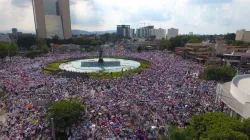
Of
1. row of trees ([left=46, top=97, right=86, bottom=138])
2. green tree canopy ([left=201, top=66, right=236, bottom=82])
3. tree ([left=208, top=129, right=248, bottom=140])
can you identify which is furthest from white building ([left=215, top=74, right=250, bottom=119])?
row of trees ([left=46, top=97, right=86, bottom=138])

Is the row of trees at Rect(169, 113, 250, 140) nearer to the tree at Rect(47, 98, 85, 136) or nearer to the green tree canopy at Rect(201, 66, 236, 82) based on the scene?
the tree at Rect(47, 98, 85, 136)

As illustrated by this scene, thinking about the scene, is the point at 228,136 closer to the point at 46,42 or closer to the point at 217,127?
the point at 217,127

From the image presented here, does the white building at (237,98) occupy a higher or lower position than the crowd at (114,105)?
higher

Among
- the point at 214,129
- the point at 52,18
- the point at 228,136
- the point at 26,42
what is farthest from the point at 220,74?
the point at 52,18

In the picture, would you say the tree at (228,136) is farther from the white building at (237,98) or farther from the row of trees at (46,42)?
the row of trees at (46,42)

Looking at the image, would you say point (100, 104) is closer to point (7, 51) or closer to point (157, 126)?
point (157, 126)

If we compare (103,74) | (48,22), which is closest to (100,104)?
(103,74)

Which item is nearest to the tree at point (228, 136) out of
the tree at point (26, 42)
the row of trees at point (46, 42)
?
the row of trees at point (46, 42)

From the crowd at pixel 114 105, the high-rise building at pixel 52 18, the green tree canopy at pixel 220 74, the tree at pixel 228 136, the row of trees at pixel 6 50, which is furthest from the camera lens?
the high-rise building at pixel 52 18
